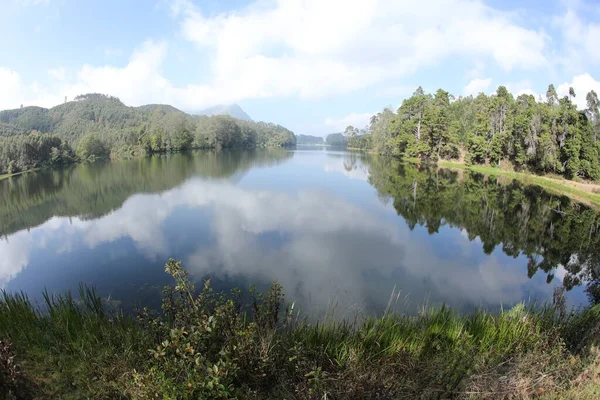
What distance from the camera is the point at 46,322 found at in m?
6.45

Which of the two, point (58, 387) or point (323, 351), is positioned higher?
point (58, 387)

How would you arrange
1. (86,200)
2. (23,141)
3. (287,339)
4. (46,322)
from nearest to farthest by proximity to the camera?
(287,339), (46,322), (86,200), (23,141)

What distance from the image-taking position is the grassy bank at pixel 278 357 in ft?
13.4

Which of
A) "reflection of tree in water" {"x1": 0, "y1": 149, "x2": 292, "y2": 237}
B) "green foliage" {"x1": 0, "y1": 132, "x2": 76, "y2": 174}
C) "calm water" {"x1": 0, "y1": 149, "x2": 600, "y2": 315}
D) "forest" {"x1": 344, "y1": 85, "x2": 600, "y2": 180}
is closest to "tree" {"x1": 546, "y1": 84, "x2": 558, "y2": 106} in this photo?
"forest" {"x1": 344, "y1": 85, "x2": 600, "y2": 180}

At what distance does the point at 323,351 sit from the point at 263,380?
1324mm

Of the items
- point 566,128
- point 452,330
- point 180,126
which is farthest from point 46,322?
point 180,126

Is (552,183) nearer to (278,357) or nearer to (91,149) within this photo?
(278,357)

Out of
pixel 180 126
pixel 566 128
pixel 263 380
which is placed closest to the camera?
A: pixel 263 380

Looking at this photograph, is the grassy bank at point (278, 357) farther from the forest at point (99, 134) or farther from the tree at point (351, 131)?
the tree at point (351, 131)

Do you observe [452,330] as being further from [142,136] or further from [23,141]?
[142,136]

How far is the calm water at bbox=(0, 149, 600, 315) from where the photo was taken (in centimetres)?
1135

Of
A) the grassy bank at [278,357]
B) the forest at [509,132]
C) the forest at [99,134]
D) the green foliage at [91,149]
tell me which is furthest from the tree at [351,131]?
the grassy bank at [278,357]

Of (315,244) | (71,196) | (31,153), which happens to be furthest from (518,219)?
(31,153)

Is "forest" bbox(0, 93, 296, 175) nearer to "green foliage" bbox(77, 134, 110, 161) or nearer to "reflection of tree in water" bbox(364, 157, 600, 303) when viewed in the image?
"green foliage" bbox(77, 134, 110, 161)
